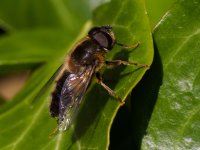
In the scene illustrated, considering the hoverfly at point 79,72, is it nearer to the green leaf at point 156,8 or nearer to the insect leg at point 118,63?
the insect leg at point 118,63

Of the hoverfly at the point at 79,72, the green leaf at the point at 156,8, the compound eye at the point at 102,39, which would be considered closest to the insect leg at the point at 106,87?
the hoverfly at the point at 79,72

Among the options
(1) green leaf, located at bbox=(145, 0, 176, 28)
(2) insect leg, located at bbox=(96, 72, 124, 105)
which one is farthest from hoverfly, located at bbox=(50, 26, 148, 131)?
(1) green leaf, located at bbox=(145, 0, 176, 28)

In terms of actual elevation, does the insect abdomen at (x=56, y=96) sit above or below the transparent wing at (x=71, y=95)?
above

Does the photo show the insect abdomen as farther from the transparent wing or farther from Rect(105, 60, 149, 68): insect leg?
Rect(105, 60, 149, 68): insect leg

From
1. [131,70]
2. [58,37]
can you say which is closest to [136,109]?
[131,70]

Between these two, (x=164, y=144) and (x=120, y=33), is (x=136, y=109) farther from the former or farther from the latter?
(x=120, y=33)
